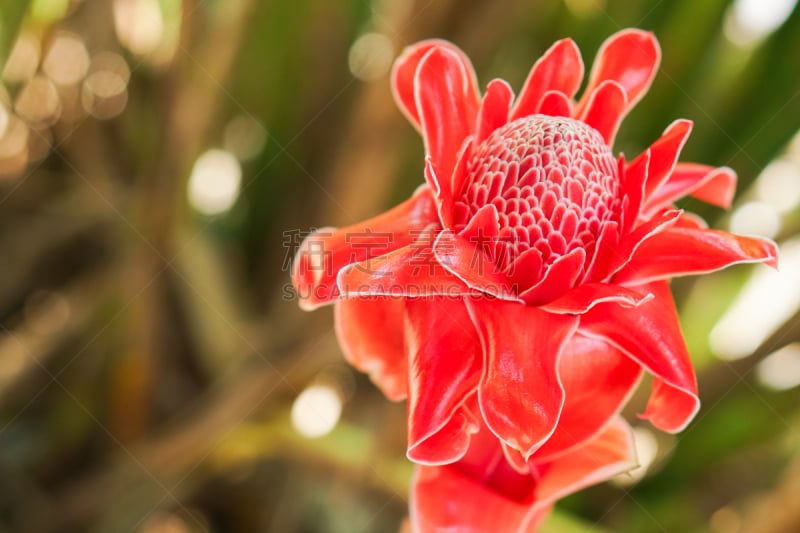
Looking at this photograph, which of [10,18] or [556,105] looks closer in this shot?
[556,105]

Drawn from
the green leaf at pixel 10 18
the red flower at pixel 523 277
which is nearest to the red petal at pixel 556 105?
the red flower at pixel 523 277

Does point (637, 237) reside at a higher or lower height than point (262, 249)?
higher

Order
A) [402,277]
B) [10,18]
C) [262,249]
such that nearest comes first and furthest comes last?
[402,277] → [10,18] → [262,249]

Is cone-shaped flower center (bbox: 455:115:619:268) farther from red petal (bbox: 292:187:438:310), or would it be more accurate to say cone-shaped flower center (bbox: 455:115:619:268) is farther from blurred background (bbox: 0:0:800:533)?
blurred background (bbox: 0:0:800:533)

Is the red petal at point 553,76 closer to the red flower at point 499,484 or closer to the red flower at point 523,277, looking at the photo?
the red flower at point 523,277

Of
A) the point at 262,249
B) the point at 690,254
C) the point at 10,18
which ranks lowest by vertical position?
the point at 262,249

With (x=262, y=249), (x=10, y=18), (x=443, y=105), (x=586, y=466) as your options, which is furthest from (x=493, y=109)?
(x=262, y=249)

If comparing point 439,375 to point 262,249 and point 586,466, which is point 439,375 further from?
point 262,249
